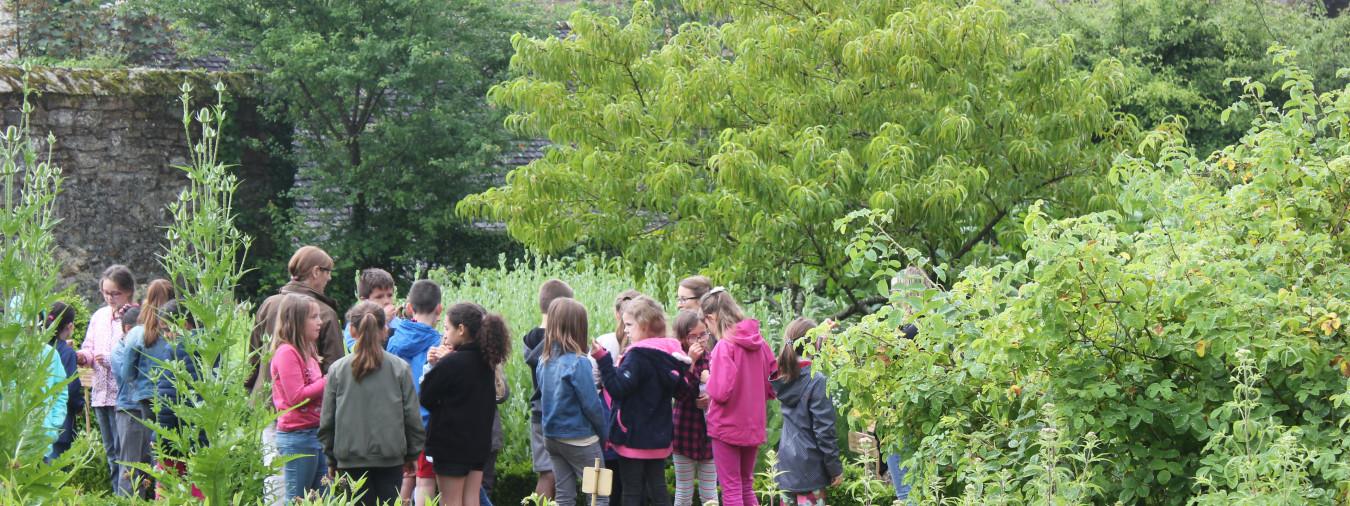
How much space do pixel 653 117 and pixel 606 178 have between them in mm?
702

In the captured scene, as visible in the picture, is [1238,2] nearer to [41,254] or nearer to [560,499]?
[560,499]

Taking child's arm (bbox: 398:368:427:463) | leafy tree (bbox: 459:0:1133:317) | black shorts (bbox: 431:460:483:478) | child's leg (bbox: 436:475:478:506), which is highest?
leafy tree (bbox: 459:0:1133:317)

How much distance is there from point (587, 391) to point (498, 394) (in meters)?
0.51

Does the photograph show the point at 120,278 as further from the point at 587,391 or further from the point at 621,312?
the point at 587,391

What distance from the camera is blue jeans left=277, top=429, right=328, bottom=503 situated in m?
6.60

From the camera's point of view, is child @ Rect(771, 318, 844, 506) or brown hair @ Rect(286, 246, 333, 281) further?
child @ Rect(771, 318, 844, 506)

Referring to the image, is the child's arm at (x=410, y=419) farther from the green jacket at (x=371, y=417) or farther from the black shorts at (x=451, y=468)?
the black shorts at (x=451, y=468)

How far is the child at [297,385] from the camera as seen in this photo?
644 cm

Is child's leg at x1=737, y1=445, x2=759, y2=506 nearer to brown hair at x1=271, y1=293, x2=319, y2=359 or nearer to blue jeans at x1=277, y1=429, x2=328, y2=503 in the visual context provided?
blue jeans at x1=277, y1=429, x2=328, y2=503

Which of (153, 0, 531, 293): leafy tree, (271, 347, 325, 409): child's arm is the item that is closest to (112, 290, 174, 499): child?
(271, 347, 325, 409): child's arm

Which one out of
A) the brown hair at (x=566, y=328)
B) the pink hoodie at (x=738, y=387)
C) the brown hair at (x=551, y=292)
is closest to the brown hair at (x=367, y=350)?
the brown hair at (x=566, y=328)

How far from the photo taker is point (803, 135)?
411 inches

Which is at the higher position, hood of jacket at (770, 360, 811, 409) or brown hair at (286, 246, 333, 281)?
brown hair at (286, 246, 333, 281)

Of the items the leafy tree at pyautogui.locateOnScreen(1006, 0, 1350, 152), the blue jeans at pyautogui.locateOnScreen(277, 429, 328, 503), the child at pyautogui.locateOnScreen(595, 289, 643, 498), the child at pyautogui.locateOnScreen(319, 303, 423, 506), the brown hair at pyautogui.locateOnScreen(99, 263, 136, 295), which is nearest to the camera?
the child at pyautogui.locateOnScreen(319, 303, 423, 506)
